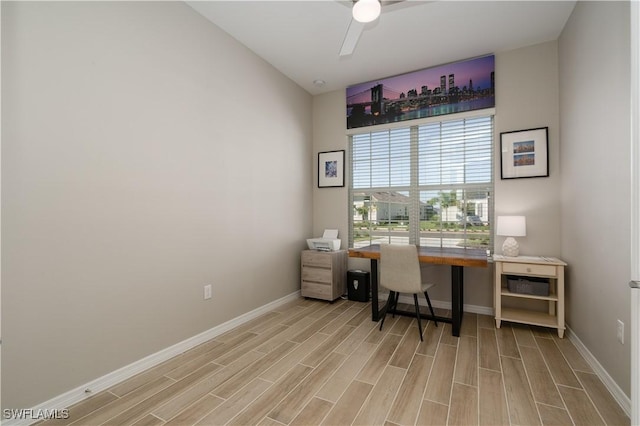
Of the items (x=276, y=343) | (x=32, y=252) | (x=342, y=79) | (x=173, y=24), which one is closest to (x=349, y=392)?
(x=276, y=343)

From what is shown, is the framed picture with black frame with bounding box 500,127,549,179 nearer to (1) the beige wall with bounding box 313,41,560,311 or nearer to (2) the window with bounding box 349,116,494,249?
(1) the beige wall with bounding box 313,41,560,311

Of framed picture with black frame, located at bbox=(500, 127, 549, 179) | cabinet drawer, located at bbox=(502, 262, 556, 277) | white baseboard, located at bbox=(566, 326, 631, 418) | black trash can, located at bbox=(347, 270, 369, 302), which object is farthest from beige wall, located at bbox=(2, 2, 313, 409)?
white baseboard, located at bbox=(566, 326, 631, 418)

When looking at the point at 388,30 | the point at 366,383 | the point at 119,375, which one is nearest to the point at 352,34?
the point at 388,30

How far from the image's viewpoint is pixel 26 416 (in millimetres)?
1570

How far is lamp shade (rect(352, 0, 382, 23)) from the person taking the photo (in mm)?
1729

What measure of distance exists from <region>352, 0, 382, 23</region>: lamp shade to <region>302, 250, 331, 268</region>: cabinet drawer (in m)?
2.64

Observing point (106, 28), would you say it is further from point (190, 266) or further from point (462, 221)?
point (462, 221)

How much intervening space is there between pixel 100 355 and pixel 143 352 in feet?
0.99

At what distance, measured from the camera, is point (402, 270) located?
9.08ft

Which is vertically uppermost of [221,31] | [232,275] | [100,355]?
[221,31]

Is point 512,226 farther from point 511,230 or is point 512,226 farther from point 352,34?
point 352,34

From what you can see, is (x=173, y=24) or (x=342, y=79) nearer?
(x=173, y=24)

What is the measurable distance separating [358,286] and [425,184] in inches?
62.5

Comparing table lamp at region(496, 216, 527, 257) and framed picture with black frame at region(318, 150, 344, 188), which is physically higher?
framed picture with black frame at region(318, 150, 344, 188)
